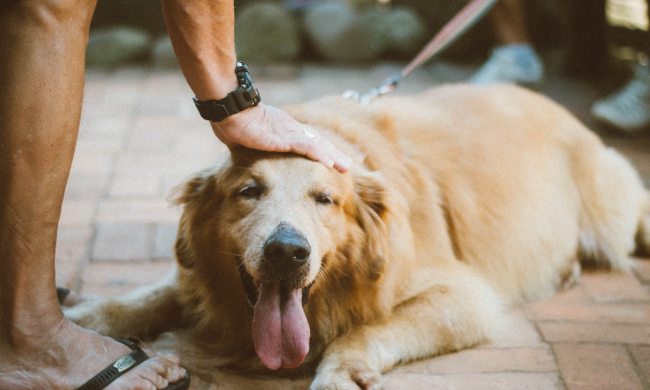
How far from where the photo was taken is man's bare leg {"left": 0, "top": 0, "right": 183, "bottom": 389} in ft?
6.51

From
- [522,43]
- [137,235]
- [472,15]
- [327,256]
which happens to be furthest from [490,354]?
[522,43]

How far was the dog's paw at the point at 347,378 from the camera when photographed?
7.84 feet

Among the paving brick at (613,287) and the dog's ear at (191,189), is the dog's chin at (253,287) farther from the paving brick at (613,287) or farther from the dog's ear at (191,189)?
the paving brick at (613,287)

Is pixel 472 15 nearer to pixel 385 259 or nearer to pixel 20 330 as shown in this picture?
pixel 385 259

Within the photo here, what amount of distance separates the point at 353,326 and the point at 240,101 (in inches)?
34.2

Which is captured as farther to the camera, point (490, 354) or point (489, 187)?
point (489, 187)

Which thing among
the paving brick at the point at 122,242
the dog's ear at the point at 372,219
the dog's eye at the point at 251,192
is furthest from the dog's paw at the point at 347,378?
the paving brick at the point at 122,242

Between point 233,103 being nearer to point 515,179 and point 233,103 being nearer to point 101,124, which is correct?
point 515,179

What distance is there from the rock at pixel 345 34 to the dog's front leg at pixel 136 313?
5052 millimetres

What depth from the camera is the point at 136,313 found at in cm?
283

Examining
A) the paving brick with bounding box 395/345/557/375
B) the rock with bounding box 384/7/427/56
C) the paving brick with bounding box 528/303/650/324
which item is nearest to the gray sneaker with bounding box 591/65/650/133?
the paving brick with bounding box 528/303/650/324

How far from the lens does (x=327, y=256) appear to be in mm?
2559

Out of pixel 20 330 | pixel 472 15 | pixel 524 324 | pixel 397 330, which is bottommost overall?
pixel 524 324

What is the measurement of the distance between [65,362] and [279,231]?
699 millimetres
